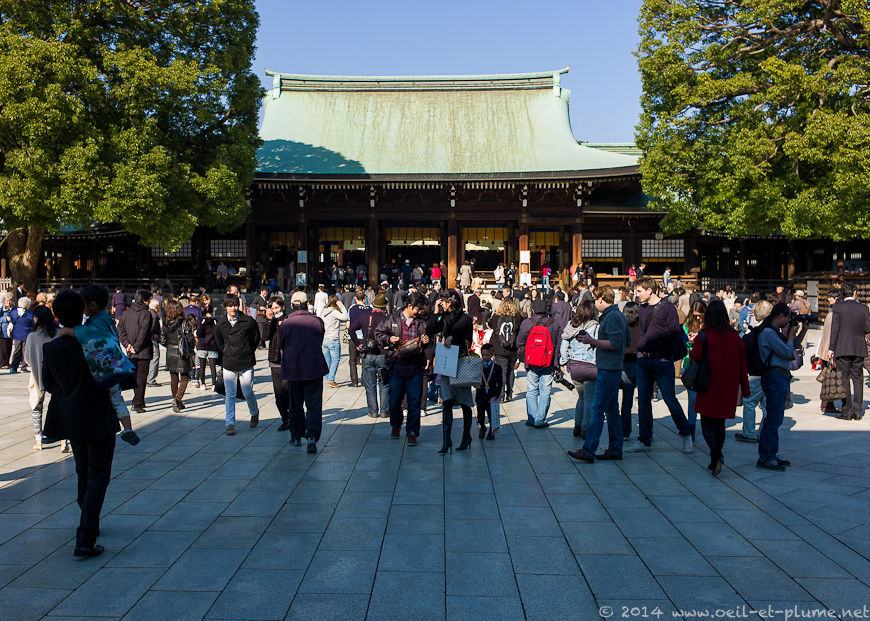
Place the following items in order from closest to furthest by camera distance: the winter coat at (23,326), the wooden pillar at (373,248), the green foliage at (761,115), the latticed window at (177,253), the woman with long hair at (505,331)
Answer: the woman with long hair at (505,331) < the winter coat at (23,326) < the green foliage at (761,115) < the wooden pillar at (373,248) < the latticed window at (177,253)

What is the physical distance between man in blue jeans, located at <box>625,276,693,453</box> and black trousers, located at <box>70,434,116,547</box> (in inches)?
207

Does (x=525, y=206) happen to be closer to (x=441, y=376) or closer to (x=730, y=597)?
(x=441, y=376)

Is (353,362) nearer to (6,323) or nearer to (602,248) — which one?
(6,323)

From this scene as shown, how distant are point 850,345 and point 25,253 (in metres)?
21.5

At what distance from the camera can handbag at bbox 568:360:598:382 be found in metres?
6.89

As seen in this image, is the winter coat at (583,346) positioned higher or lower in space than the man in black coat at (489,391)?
higher

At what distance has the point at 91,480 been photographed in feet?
14.6

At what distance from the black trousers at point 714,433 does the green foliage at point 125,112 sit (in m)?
15.0

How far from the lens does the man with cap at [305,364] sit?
7.03 metres

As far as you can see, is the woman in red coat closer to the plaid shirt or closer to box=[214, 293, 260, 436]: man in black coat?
the plaid shirt

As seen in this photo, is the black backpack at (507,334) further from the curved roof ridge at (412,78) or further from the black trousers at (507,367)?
the curved roof ridge at (412,78)

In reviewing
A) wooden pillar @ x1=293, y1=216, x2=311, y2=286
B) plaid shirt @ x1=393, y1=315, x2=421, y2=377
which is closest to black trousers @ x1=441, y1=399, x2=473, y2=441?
plaid shirt @ x1=393, y1=315, x2=421, y2=377

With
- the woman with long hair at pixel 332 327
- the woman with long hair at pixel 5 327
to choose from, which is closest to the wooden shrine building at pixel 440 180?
the woman with long hair at pixel 5 327

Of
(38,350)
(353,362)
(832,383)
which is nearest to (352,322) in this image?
(353,362)
